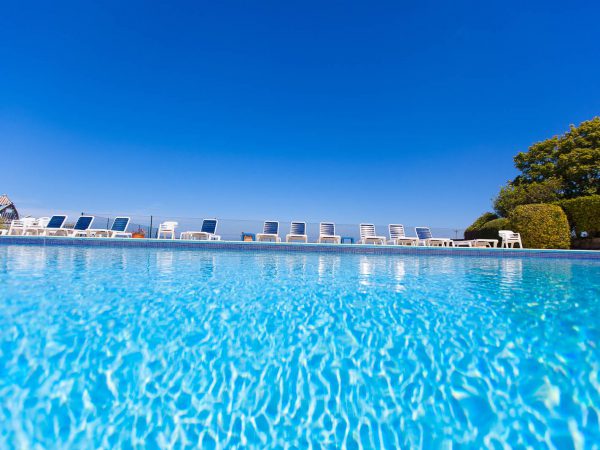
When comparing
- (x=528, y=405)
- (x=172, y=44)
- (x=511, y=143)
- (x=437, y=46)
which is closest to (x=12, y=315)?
(x=528, y=405)

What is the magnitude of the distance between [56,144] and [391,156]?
23.1 m

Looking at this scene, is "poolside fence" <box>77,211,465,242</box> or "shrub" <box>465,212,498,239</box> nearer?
"poolside fence" <box>77,211,465,242</box>

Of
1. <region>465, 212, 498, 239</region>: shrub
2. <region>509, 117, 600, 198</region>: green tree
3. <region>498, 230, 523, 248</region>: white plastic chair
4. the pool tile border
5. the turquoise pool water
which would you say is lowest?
the turquoise pool water

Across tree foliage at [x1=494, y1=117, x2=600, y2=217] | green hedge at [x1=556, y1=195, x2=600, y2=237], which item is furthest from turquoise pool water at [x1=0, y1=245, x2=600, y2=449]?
tree foliage at [x1=494, y1=117, x2=600, y2=217]

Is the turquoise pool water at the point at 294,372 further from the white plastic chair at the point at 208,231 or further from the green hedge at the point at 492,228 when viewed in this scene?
the green hedge at the point at 492,228

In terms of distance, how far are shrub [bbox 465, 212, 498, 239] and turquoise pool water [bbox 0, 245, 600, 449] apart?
15901 mm

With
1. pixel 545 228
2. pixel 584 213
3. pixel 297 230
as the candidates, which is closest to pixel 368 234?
pixel 297 230

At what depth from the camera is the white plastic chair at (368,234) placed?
14042 millimetres

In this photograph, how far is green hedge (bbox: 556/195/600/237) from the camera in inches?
511

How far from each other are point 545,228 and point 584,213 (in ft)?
9.42

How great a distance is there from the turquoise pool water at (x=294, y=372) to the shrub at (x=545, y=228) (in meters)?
10.7

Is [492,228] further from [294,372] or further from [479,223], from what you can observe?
[294,372]

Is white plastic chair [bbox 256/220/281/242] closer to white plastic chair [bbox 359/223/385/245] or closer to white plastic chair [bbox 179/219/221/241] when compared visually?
white plastic chair [bbox 179/219/221/241]

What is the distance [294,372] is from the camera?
1.91m
